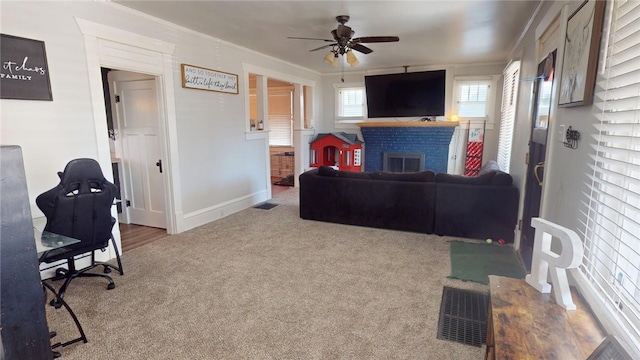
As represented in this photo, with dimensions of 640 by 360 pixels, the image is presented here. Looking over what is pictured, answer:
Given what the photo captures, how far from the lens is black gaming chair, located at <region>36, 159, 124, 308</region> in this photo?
2.23 meters

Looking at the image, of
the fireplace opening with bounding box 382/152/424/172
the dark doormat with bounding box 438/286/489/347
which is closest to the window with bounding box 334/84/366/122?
the fireplace opening with bounding box 382/152/424/172

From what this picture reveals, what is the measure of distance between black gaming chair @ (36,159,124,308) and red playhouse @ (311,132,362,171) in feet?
15.4

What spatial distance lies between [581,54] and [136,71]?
3.74m

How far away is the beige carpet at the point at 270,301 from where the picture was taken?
1920 millimetres

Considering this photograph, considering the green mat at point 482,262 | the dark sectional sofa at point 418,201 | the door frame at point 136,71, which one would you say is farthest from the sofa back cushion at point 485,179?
the door frame at point 136,71

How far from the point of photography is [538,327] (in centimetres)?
118

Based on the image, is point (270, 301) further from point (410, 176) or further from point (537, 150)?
point (537, 150)

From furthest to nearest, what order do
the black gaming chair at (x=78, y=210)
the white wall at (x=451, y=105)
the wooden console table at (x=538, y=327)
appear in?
the white wall at (x=451, y=105) → the black gaming chair at (x=78, y=210) → the wooden console table at (x=538, y=327)

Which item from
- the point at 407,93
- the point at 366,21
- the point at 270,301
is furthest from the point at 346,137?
the point at 270,301

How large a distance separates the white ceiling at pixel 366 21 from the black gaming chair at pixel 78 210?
1768mm

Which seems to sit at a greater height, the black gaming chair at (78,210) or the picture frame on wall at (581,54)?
the picture frame on wall at (581,54)

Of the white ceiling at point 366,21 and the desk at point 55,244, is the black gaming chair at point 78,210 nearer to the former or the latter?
the desk at point 55,244

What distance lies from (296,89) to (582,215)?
5665mm

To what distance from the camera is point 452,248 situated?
3436mm
